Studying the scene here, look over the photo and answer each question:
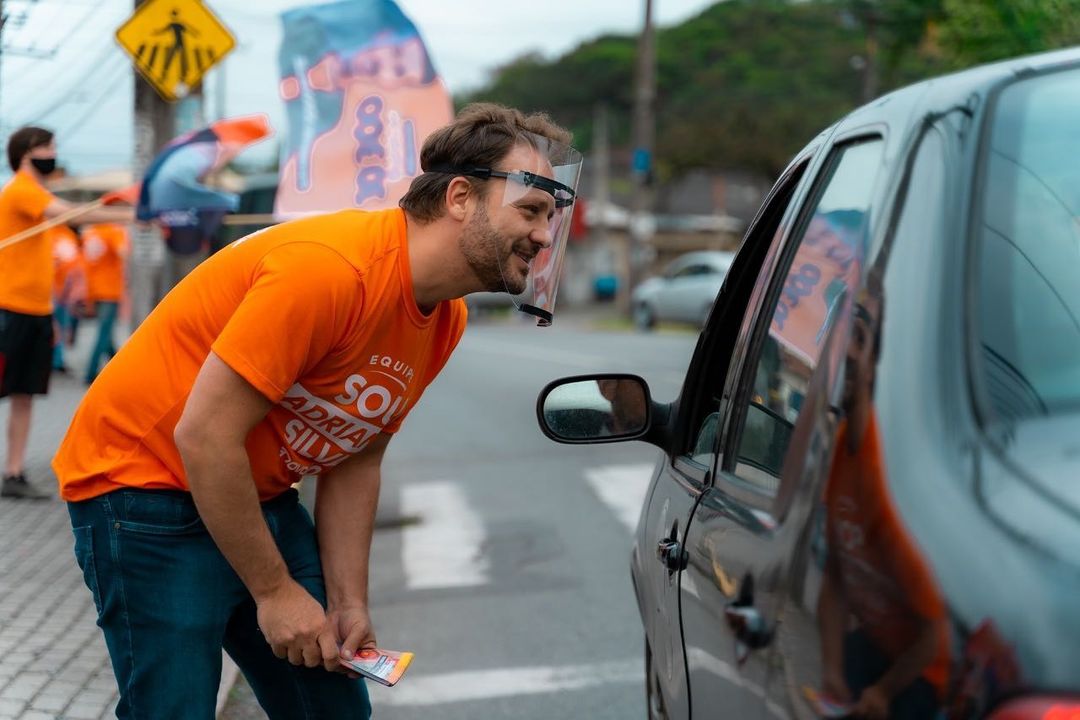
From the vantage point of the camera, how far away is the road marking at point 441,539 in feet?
23.1

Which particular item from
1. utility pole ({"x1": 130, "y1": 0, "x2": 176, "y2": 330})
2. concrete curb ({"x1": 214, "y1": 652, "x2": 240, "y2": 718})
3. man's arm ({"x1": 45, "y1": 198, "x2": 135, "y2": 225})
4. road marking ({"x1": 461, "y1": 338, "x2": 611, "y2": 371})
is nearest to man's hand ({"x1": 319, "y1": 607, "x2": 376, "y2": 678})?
concrete curb ({"x1": 214, "y1": 652, "x2": 240, "y2": 718})

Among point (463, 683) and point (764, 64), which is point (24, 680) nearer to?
point (463, 683)

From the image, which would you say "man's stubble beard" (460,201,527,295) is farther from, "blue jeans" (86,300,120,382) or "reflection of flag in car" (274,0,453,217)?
"blue jeans" (86,300,120,382)

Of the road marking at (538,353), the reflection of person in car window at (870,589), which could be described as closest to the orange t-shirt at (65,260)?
the road marking at (538,353)

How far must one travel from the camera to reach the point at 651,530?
3.00 meters

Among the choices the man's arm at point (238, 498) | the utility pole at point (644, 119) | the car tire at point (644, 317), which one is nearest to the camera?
the man's arm at point (238, 498)

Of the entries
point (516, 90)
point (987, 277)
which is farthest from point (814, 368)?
point (516, 90)

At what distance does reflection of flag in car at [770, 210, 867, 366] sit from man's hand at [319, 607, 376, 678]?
1.04m

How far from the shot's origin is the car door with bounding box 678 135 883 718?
1.83 metres

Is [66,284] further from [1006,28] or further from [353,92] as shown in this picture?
[1006,28]

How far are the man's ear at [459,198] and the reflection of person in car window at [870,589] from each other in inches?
46.7

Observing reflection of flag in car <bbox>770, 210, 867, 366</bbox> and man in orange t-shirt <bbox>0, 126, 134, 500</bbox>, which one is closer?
reflection of flag in car <bbox>770, 210, 867, 366</bbox>

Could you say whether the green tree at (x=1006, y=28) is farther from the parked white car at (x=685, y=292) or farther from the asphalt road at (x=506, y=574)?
the parked white car at (x=685, y=292)

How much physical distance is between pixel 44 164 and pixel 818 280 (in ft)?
20.9
